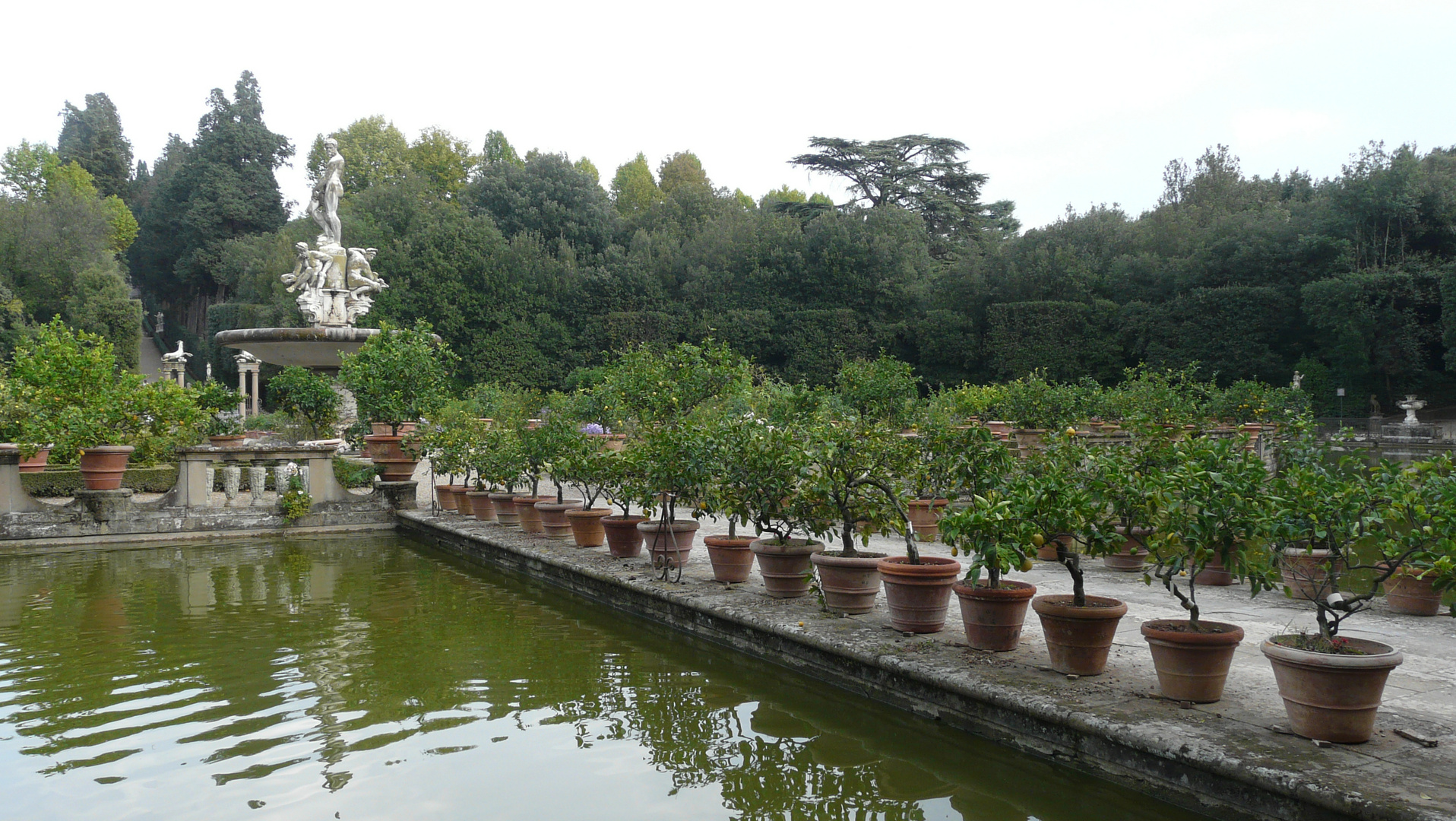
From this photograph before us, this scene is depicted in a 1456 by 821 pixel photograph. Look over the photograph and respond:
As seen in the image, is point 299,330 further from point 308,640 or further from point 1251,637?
point 1251,637

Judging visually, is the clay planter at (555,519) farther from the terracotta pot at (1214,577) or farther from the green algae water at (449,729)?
the terracotta pot at (1214,577)

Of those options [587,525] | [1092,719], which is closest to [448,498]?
[587,525]

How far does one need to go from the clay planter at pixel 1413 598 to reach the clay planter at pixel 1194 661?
Result: 2496 mm

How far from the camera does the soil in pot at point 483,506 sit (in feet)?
35.4

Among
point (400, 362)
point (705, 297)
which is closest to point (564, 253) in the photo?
point (705, 297)

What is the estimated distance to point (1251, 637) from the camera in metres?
4.90

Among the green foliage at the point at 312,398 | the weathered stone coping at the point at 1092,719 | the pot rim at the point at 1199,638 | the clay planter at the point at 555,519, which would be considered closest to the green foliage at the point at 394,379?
the green foliage at the point at 312,398

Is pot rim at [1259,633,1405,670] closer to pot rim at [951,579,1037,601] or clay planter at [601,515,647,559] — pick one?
pot rim at [951,579,1037,601]

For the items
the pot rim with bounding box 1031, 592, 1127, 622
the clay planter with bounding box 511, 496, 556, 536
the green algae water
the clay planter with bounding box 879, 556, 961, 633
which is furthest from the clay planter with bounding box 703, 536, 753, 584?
the clay planter with bounding box 511, 496, 556, 536

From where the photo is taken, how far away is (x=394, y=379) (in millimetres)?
12578

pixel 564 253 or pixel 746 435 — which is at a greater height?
pixel 564 253

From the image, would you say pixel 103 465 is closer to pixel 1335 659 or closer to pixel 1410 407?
pixel 1335 659

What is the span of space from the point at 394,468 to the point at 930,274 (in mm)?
23365

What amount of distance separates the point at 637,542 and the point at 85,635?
12.9ft
